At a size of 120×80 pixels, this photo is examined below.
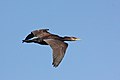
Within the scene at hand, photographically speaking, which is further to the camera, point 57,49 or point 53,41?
point 53,41

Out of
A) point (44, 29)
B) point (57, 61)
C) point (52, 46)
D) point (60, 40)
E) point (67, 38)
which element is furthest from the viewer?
point (44, 29)

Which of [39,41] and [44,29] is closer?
[39,41]

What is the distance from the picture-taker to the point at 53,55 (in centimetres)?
3344

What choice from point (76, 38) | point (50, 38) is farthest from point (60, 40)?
point (76, 38)

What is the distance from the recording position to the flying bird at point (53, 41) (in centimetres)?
3362

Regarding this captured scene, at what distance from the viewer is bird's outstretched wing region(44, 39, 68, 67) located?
3299 centimetres

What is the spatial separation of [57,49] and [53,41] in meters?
2.67

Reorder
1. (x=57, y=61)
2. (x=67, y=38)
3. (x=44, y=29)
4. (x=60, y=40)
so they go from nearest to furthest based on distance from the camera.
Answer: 1. (x=57, y=61)
2. (x=60, y=40)
3. (x=67, y=38)
4. (x=44, y=29)

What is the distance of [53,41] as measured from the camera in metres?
37.3

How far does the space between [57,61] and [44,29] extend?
36.4ft

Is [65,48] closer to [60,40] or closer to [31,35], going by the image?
[60,40]

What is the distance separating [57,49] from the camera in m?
34.8

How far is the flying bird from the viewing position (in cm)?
3362

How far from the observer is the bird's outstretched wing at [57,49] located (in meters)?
33.0
